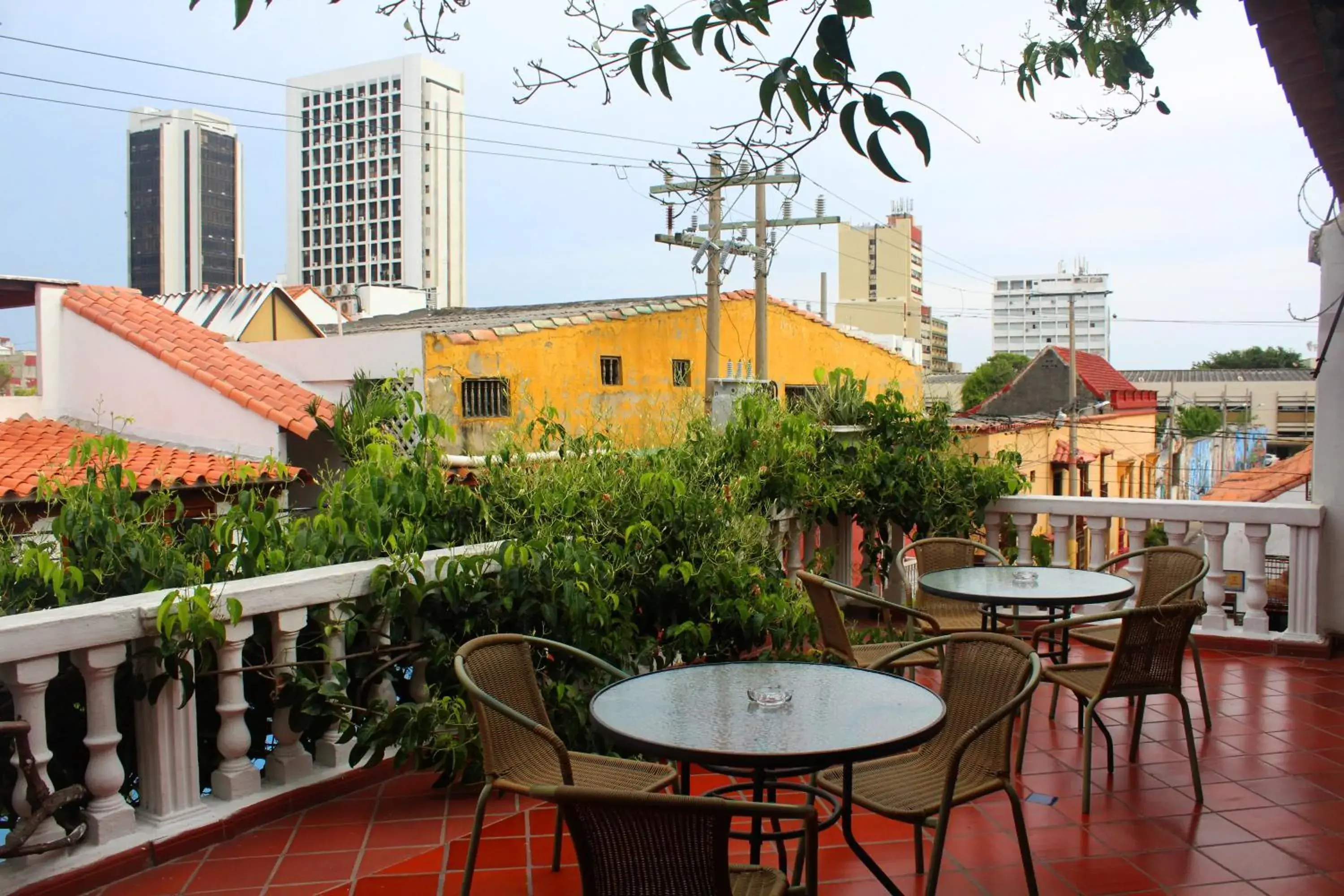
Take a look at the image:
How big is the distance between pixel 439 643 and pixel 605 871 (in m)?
1.78

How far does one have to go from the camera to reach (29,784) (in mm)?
2529

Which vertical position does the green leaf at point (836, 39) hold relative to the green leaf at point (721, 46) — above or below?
below

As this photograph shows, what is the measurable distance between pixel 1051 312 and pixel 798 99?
4502 cm

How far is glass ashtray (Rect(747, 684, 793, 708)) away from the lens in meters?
2.56

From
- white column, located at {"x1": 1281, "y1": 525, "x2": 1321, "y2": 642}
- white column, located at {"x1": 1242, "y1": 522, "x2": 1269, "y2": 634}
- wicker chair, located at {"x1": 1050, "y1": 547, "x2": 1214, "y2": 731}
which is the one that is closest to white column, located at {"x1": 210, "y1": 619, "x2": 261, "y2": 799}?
wicker chair, located at {"x1": 1050, "y1": 547, "x2": 1214, "y2": 731}

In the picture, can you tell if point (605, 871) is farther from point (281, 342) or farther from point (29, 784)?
point (281, 342)

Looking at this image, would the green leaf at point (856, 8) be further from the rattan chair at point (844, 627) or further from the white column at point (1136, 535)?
the white column at point (1136, 535)

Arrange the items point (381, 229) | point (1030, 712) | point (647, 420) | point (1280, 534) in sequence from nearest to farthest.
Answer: point (1030, 712) → point (647, 420) → point (1280, 534) → point (381, 229)

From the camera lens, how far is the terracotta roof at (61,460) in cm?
996

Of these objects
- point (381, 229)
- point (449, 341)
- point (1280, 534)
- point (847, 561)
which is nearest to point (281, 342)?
point (449, 341)

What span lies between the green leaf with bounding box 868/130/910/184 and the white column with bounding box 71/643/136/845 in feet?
7.27

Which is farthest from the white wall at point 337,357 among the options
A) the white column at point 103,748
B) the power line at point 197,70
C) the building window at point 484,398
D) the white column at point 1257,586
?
the white column at point 103,748

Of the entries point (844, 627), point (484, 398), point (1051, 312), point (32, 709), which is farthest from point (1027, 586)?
point (1051, 312)

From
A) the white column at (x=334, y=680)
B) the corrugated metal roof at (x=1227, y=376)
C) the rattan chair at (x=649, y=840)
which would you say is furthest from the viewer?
the corrugated metal roof at (x=1227, y=376)
